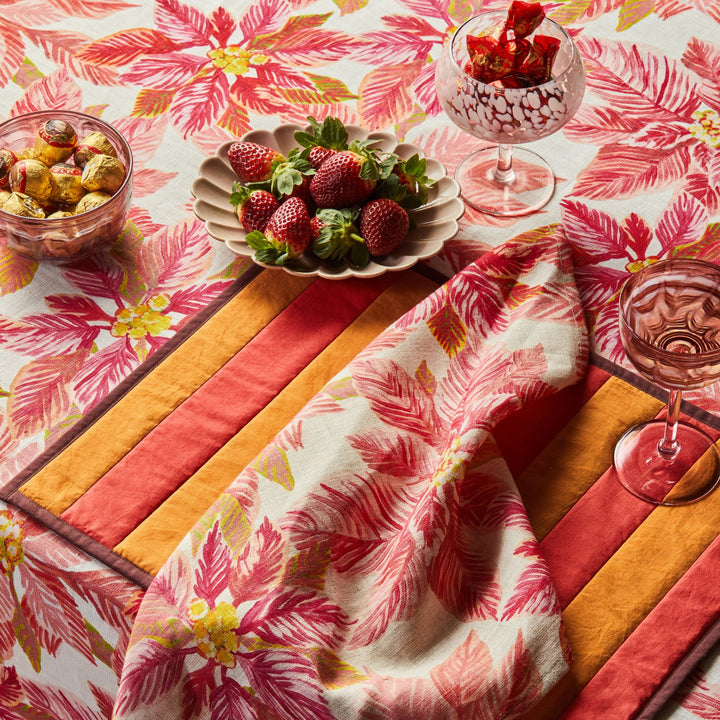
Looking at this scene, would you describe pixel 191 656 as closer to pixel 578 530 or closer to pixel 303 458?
pixel 303 458

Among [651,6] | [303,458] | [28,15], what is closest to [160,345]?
[303,458]

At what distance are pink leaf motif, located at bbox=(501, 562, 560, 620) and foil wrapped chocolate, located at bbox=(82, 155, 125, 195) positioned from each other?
62 cm

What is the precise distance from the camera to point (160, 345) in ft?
3.46

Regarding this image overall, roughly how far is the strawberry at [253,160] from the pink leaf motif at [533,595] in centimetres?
54

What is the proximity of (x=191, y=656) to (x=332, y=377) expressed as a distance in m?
0.32

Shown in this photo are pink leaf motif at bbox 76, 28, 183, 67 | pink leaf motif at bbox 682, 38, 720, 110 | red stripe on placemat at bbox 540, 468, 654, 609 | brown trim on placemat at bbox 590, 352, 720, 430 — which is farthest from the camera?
pink leaf motif at bbox 76, 28, 183, 67

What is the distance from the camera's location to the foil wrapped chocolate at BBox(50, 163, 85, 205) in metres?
1.08

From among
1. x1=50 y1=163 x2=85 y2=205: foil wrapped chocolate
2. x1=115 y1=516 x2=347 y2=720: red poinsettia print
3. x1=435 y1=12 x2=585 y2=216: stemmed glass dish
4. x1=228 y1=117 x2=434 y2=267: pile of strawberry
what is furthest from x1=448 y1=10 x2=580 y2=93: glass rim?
x1=115 y1=516 x2=347 y2=720: red poinsettia print

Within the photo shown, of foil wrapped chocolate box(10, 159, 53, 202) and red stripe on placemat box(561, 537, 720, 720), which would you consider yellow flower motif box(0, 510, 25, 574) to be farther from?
red stripe on placemat box(561, 537, 720, 720)

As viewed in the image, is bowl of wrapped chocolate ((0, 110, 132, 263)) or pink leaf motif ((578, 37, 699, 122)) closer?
bowl of wrapped chocolate ((0, 110, 132, 263))

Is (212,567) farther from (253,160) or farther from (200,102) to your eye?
(200,102)

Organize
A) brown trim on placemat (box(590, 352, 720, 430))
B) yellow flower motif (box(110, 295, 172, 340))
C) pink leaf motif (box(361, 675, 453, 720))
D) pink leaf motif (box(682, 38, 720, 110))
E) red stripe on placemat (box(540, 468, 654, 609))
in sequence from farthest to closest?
→ pink leaf motif (box(682, 38, 720, 110))
yellow flower motif (box(110, 295, 172, 340))
brown trim on placemat (box(590, 352, 720, 430))
red stripe on placemat (box(540, 468, 654, 609))
pink leaf motif (box(361, 675, 453, 720))

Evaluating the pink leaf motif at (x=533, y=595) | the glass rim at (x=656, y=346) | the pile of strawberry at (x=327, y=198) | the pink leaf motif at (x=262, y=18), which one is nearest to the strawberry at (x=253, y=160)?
the pile of strawberry at (x=327, y=198)

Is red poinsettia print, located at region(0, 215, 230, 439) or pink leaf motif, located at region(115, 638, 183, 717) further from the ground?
red poinsettia print, located at region(0, 215, 230, 439)
